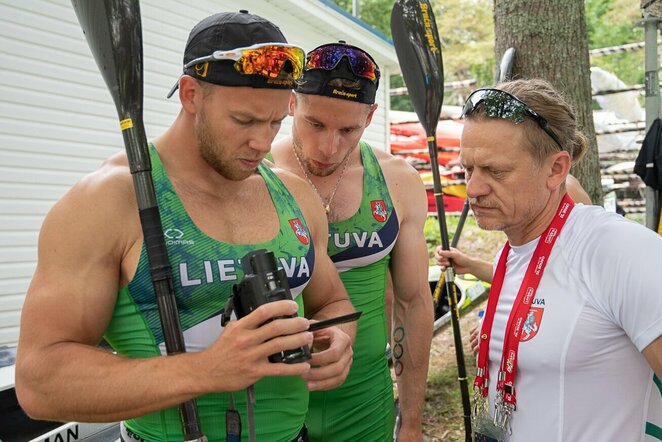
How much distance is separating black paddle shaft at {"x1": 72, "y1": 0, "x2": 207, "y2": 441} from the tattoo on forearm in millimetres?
1533

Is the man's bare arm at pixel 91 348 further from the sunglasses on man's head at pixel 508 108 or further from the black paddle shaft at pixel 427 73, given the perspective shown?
the black paddle shaft at pixel 427 73

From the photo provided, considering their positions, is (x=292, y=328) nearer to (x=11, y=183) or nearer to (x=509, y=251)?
(x=509, y=251)

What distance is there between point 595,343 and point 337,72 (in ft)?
5.16

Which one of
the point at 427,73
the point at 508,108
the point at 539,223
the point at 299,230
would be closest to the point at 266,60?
the point at 299,230

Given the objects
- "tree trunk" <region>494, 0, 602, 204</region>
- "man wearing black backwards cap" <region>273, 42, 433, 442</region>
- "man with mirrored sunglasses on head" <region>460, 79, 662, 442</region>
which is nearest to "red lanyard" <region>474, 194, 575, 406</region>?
"man with mirrored sunglasses on head" <region>460, 79, 662, 442</region>

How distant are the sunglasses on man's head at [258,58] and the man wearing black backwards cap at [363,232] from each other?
80cm

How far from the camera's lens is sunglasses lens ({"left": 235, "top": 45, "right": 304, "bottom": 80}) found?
5.80 ft

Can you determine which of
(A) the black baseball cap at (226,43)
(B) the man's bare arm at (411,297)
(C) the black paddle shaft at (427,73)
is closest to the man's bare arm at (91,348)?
(A) the black baseball cap at (226,43)

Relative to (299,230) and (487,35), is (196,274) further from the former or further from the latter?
(487,35)

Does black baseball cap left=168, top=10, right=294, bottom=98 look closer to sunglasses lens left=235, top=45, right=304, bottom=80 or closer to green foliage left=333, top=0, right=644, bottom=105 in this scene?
sunglasses lens left=235, top=45, right=304, bottom=80

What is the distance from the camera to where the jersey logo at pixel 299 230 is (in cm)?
199

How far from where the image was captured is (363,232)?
273 cm

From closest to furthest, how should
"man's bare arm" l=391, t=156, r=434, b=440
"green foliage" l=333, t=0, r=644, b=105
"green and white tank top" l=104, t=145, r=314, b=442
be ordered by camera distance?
"green and white tank top" l=104, t=145, r=314, b=442 < "man's bare arm" l=391, t=156, r=434, b=440 < "green foliage" l=333, t=0, r=644, b=105

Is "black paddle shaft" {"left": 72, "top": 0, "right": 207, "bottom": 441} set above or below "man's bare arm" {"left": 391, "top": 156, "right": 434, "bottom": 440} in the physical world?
above
